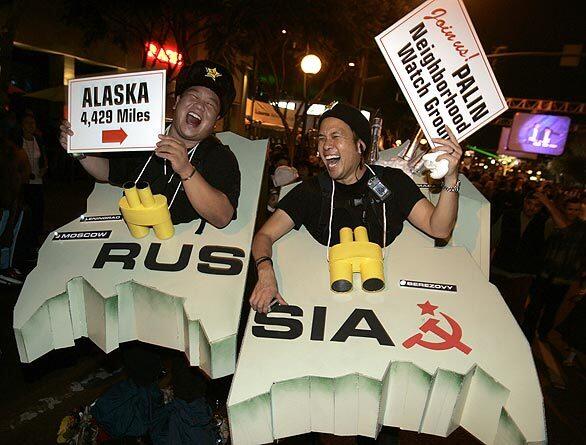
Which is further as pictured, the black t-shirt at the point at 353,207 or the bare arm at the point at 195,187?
the black t-shirt at the point at 353,207

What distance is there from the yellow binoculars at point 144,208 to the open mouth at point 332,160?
83cm

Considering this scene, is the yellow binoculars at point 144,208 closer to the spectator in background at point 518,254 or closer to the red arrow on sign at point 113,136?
the red arrow on sign at point 113,136

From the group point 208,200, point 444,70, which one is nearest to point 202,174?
point 208,200

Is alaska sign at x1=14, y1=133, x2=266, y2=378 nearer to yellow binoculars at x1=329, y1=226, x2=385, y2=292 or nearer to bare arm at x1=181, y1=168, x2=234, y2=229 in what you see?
bare arm at x1=181, y1=168, x2=234, y2=229

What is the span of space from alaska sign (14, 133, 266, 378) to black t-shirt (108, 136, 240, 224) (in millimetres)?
131

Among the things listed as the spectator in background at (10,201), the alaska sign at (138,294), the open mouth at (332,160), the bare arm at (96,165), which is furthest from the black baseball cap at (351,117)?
the spectator in background at (10,201)

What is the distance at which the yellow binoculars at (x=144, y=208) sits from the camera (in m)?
2.01

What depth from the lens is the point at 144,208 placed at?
79.6 inches

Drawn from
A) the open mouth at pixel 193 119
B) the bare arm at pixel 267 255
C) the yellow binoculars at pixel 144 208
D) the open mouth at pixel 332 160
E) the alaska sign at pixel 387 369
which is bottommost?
the alaska sign at pixel 387 369

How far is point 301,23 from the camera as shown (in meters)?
12.4

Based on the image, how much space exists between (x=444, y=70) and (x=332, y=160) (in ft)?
2.38

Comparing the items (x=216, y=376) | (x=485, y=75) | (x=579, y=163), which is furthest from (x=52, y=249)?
(x=579, y=163)

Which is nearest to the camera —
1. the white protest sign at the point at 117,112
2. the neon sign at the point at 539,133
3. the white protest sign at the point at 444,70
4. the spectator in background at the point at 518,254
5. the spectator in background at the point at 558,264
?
the white protest sign at the point at 117,112

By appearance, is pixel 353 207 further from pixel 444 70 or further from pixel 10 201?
pixel 10 201
